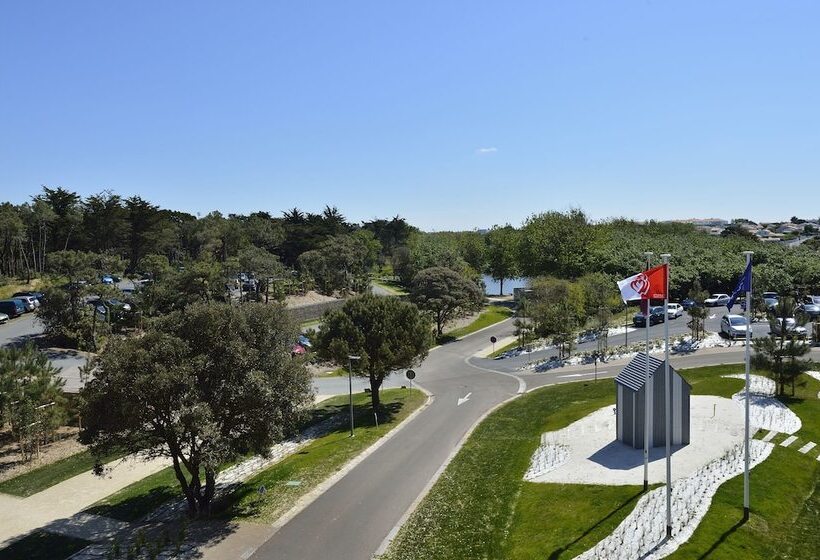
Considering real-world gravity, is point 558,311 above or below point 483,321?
above

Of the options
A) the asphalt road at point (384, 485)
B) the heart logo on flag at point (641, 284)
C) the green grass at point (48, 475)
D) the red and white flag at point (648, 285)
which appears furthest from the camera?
the green grass at point (48, 475)

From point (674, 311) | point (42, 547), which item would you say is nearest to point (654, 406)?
point (42, 547)

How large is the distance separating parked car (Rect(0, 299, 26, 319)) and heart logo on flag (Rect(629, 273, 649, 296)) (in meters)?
59.3

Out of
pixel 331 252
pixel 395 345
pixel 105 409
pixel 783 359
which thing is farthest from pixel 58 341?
pixel 783 359

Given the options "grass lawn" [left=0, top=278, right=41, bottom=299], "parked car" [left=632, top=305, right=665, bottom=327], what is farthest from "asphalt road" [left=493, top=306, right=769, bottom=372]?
"grass lawn" [left=0, top=278, right=41, bottom=299]

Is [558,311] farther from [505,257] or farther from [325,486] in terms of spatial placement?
[505,257]

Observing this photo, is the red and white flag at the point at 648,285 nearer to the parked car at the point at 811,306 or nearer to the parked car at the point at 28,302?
the parked car at the point at 811,306

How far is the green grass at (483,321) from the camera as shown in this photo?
6208 cm

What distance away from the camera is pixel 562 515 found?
1961 cm

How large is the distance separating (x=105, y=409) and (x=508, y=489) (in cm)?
1495

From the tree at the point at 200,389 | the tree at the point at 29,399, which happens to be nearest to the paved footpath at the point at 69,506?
the tree at the point at 200,389

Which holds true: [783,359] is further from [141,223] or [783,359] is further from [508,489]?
[141,223]

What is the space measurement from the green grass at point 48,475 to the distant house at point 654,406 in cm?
2197

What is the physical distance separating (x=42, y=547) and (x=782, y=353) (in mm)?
33557
